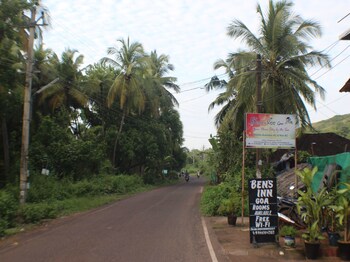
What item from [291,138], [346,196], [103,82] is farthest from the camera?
[103,82]

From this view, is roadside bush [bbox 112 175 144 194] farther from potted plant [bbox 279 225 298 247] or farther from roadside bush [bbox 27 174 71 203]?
potted plant [bbox 279 225 298 247]

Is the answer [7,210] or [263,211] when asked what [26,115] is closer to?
[7,210]

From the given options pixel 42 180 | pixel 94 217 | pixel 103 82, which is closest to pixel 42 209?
pixel 94 217

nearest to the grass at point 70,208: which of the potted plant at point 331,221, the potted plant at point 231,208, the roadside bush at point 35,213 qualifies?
the roadside bush at point 35,213

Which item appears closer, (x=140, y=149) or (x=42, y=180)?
(x=42, y=180)

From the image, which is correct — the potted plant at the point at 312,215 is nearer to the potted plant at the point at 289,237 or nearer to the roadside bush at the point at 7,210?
the potted plant at the point at 289,237

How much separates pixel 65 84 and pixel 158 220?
63.4 feet

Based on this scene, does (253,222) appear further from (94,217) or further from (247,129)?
(94,217)

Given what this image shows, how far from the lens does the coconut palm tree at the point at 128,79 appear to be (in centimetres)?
3609

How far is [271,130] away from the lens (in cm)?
1275

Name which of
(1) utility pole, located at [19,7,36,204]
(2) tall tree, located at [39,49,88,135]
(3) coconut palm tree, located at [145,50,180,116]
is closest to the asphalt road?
(1) utility pole, located at [19,7,36,204]

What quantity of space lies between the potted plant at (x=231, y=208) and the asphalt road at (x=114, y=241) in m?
1.13

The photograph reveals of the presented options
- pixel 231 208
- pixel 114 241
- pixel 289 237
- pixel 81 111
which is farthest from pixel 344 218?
pixel 81 111

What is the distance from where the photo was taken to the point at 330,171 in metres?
11.3
